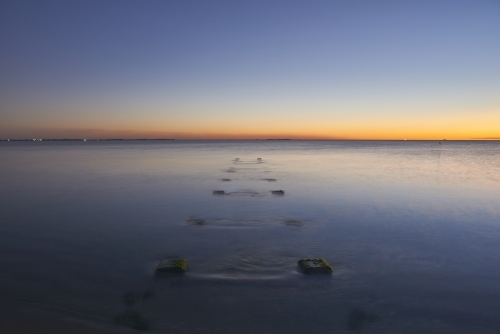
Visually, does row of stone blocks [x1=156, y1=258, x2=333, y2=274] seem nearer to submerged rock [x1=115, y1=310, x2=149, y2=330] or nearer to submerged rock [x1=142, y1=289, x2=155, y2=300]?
submerged rock [x1=142, y1=289, x2=155, y2=300]

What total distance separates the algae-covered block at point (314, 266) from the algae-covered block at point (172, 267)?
8.53 feet

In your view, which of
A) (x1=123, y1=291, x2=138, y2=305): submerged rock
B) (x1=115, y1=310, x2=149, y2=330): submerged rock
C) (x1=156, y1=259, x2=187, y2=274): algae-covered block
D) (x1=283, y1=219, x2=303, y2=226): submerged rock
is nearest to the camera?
(x1=115, y1=310, x2=149, y2=330): submerged rock

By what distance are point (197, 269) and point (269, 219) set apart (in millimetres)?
5235

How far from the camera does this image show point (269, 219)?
12.4 meters

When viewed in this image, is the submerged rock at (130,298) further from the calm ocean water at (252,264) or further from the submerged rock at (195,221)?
the submerged rock at (195,221)

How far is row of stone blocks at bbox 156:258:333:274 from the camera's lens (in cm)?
734

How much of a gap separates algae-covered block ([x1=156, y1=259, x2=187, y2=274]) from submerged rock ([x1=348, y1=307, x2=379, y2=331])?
354 centimetres

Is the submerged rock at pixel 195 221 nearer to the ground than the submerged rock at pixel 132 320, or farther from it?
nearer to the ground

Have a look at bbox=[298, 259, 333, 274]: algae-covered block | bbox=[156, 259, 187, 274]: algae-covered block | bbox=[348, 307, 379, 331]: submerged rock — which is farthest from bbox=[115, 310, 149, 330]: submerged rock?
bbox=[298, 259, 333, 274]: algae-covered block

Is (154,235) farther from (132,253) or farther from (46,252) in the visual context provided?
(46,252)

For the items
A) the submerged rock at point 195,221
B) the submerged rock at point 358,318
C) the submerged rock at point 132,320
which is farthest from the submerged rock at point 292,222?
the submerged rock at point 132,320

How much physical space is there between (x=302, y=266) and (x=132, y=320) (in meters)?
3.70

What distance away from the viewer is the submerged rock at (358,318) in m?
5.48

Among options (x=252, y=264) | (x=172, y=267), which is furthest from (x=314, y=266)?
(x=172, y=267)
